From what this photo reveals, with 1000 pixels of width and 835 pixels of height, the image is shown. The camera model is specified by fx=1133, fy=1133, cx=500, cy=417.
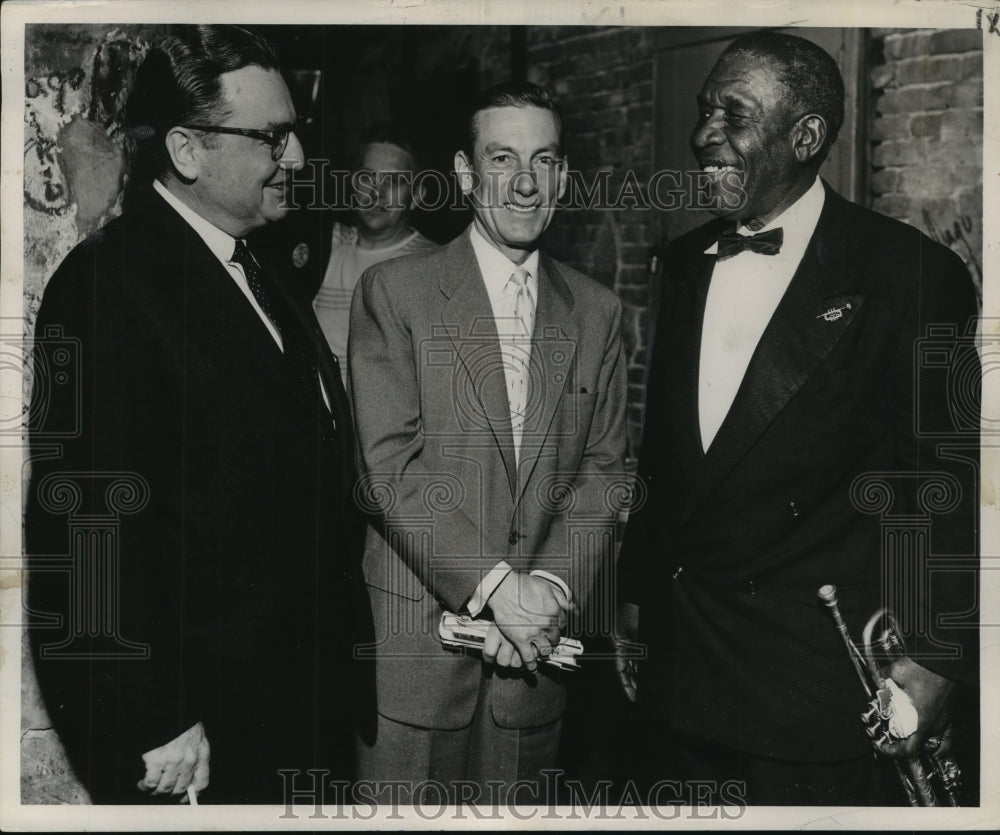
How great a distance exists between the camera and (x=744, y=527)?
403cm

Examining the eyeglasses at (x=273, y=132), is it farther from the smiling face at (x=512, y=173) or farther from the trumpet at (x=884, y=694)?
the trumpet at (x=884, y=694)

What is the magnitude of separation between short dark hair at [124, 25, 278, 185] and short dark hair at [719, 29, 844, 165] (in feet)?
5.73

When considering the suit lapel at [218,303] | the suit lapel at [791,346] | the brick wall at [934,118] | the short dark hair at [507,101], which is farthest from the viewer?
the brick wall at [934,118]

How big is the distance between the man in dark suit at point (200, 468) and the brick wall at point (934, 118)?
2.17 metres

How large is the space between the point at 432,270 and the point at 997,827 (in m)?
2.99

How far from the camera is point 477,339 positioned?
4012mm

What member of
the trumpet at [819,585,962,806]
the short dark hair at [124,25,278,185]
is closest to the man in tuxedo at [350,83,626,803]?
the short dark hair at [124,25,278,185]

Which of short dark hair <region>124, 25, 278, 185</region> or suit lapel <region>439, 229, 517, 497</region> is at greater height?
short dark hair <region>124, 25, 278, 185</region>

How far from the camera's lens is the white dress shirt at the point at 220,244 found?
388 centimetres

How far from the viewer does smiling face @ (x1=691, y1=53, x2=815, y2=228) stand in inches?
159

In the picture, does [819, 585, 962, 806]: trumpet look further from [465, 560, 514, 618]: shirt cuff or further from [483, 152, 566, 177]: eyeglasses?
[483, 152, 566, 177]: eyeglasses

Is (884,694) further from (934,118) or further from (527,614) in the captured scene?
(934,118)

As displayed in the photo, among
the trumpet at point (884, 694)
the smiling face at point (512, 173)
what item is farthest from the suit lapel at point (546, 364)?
the trumpet at point (884, 694)

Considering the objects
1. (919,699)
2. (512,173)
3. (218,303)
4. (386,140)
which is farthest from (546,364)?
(919,699)
